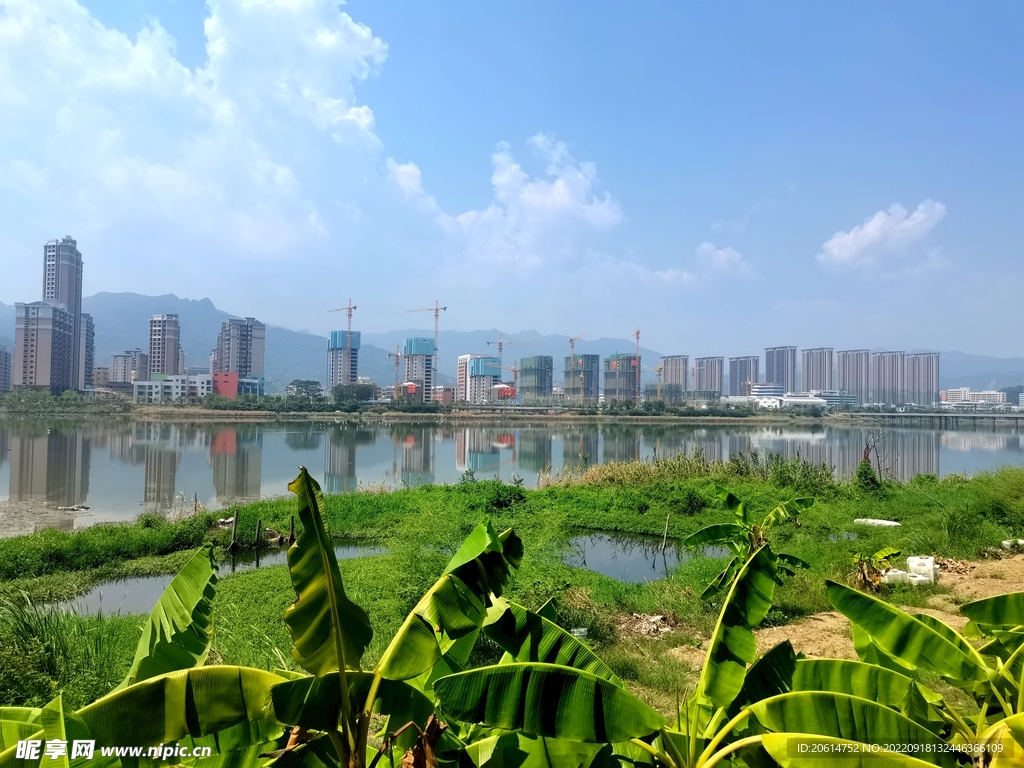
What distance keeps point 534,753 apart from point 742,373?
162 meters

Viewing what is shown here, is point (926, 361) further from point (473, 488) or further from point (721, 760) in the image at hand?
point (721, 760)

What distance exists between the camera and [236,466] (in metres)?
22.2

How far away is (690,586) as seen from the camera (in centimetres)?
673

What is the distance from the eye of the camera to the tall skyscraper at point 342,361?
360 feet

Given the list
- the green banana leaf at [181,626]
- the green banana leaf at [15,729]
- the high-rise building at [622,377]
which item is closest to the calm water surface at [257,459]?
the green banana leaf at [181,626]

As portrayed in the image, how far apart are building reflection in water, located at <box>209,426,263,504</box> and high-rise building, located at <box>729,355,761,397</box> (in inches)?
5244

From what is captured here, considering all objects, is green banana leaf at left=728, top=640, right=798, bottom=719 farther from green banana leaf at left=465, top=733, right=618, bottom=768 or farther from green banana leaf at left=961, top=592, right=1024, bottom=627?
green banana leaf at left=961, top=592, right=1024, bottom=627

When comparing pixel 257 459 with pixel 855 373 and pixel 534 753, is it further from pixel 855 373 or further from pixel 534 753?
pixel 855 373

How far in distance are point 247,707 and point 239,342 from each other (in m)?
119

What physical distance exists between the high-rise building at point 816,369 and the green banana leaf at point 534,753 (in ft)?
466

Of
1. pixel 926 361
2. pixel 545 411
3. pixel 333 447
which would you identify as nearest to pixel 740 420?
pixel 545 411

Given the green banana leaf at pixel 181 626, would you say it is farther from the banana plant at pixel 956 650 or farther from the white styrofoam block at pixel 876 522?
the white styrofoam block at pixel 876 522

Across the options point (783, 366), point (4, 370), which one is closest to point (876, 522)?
point (4, 370)

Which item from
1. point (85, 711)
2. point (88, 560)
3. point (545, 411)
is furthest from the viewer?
point (545, 411)
